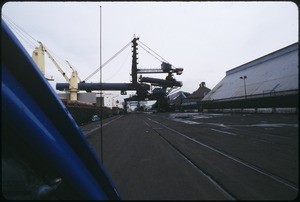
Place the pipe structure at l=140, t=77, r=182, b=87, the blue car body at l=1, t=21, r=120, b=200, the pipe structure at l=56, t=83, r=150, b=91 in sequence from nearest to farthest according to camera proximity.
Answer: the blue car body at l=1, t=21, r=120, b=200 → the pipe structure at l=56, t=83, r=150, b=91 → the pipe structure at l=140, t=77, r=182, b=87

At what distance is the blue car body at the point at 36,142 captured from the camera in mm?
1657

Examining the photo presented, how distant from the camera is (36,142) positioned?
1696 mm

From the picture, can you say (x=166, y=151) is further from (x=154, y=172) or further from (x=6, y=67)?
(x=6, y=67)

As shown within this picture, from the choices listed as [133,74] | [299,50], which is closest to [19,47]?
[299,50]

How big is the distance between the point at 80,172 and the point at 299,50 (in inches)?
72.8

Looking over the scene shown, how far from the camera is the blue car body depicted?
1657 mm

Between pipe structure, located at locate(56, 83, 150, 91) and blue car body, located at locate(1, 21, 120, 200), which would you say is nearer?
blue car body, located at locate(1, 21, 120, 200)

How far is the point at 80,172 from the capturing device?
191cm

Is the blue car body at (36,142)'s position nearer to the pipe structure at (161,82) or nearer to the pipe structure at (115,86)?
→ the pipe structure at (115,86)

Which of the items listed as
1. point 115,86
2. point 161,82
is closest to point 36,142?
point 115,86

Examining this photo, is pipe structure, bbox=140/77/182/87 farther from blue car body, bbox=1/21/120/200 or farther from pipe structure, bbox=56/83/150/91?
blue car body, bbox=1/21/120/200

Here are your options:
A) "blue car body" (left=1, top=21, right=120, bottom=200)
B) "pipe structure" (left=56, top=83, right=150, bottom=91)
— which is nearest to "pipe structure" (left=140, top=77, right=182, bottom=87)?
"pipe structure" (left=56, top=83, right=150, bottom=91)

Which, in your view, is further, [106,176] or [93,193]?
[106,176]

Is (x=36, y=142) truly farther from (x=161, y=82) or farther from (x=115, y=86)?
(x=161, y=82)
